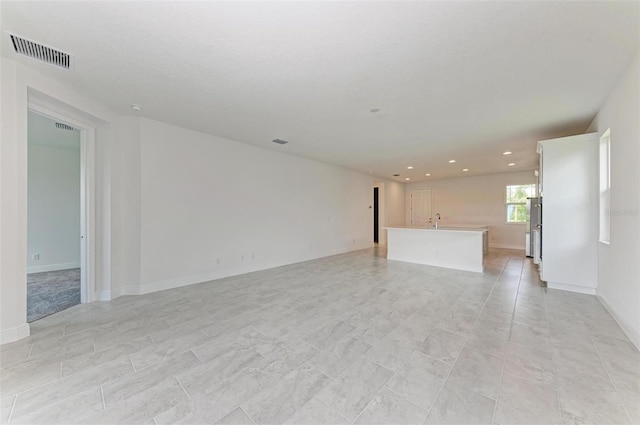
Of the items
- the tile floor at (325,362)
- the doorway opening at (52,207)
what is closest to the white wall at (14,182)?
the tile floor at (325,362)

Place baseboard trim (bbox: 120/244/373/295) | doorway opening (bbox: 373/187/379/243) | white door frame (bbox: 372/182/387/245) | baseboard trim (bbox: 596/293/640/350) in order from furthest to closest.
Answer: doorway opening (bbox: 373/187/379/243), white door frame (bbox: 372/182/387/245), baseboard trim (bbox: 120/244/373/295), baseboard trim (bbox: 596/293/640/350)

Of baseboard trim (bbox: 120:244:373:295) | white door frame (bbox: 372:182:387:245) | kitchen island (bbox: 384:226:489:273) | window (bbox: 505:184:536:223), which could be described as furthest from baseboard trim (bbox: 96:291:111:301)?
window (bbox: 505:184:536:223)

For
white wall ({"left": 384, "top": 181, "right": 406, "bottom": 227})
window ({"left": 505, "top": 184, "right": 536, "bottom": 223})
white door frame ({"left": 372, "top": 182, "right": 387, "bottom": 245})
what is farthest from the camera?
white wall ({"left": 384, "top": 181, "right": 406, "bottom": 227})

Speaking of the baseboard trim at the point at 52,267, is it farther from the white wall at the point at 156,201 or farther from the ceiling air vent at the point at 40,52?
the ceiling air vent at the point at 40,52

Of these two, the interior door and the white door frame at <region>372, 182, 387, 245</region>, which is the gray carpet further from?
the interior door

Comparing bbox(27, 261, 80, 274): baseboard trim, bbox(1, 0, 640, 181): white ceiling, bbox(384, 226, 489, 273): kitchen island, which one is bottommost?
bbox(27, 261, 80, 274): baseboard trim

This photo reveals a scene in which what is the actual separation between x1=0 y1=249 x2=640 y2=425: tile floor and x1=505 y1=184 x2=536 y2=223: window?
5.73m

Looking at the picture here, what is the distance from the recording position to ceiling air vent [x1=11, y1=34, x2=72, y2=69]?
6.99 ft

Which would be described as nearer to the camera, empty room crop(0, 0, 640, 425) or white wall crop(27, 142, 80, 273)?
empty room crop(0, 0, 640, 425)

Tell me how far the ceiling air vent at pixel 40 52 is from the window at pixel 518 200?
427 inches

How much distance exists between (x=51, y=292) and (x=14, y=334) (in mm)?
1916

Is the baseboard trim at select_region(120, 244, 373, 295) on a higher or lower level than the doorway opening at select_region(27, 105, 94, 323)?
lower

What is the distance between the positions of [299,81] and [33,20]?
2147 millimetres

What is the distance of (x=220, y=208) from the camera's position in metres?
4.73
